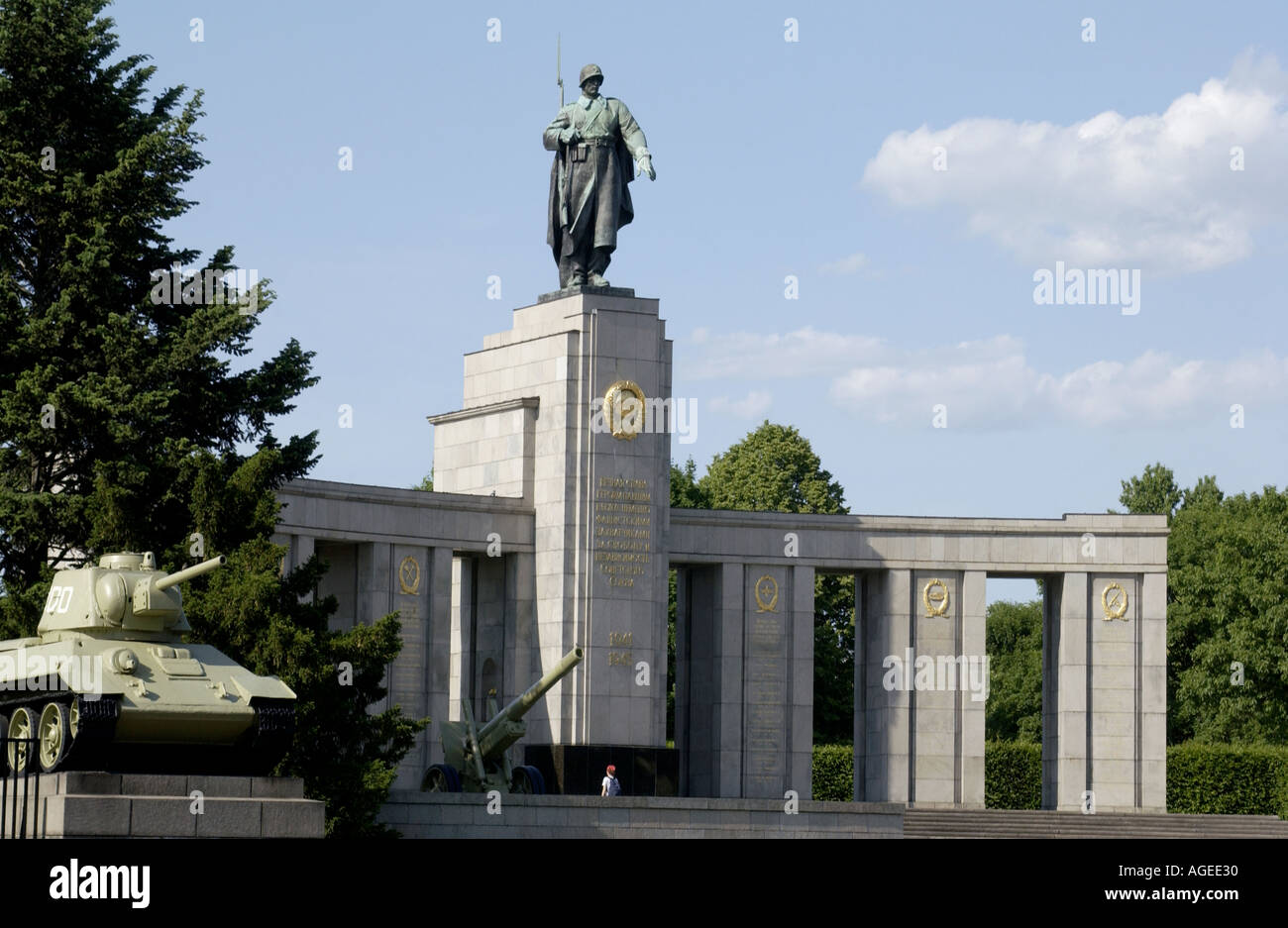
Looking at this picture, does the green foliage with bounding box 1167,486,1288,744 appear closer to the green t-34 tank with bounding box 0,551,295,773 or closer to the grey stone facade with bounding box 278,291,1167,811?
the grey stone facade with bounding box 278,291,1167,811

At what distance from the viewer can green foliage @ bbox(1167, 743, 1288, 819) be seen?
51688 mm

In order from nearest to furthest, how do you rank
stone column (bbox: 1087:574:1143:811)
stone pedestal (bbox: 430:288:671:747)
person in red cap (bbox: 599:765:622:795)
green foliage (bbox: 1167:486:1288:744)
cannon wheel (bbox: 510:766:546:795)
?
1. cannon wheel (bbox: 510:766:546:795)
2. person in red cap (bbox: 599:765:622:795)
3. stone pedestal (bbox: 430:288:671:747)
4. stone column (bbox: 1087:574:1143:811)
5. green foliage (bbox: 1167:486:1288:744)

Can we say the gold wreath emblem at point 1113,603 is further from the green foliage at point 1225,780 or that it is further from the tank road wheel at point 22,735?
the tank road wheel at point 22,735

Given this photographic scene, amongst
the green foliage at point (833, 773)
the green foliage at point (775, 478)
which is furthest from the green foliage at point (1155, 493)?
the green foliage at point (833, 773)

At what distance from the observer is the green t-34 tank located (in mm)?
25500

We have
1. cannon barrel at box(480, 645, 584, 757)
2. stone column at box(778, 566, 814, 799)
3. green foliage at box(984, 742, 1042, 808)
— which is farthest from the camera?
green foliage at box(984, 742, 1042, 808)

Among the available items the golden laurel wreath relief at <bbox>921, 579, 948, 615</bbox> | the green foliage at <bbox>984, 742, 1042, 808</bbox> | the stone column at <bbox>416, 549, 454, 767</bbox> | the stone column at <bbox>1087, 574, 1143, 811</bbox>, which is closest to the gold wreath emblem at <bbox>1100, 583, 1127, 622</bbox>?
the stone column at <bbox>1087, 574, 1143, 811</bbox>

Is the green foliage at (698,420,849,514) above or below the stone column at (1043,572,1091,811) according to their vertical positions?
above

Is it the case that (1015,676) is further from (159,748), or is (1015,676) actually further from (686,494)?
(159,748)

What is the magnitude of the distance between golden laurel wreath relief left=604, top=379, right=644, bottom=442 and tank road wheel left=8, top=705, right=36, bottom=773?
57.5 feet

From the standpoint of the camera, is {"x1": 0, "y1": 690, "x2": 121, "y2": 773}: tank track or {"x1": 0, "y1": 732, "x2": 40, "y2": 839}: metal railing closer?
{"x1": 0, "y1": 732, "x2": 40, "y2": 839}: metal railing

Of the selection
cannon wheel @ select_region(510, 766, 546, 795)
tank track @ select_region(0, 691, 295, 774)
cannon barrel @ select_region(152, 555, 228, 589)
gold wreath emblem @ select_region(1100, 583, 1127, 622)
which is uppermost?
cannon barrel @ select_region(152, 555, 228, 589)

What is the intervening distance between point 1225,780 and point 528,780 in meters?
22.1
